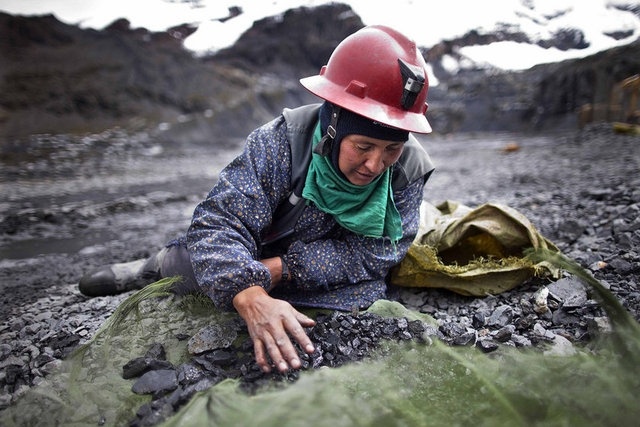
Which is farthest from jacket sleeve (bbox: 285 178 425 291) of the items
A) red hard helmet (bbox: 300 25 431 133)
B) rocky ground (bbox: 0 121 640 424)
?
red hard helmet (bbox: 300 25 431 133)

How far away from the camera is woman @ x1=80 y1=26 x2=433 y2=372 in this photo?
193 cm

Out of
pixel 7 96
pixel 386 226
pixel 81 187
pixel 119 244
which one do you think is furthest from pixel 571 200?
pixel 7 96

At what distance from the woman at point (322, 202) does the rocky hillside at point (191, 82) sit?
49.0 feet

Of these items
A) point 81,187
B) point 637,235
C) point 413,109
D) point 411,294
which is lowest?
point 81,187

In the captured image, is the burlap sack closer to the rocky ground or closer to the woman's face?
the rocky ground

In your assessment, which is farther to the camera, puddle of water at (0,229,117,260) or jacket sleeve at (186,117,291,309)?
puddle of water at (0,229,117,260)

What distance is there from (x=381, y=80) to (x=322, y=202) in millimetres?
666

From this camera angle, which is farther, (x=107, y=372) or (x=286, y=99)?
(x=286, y=99)

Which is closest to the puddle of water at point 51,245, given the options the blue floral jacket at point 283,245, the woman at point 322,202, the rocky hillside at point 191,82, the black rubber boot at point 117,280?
the black rubber boot at point 117,280

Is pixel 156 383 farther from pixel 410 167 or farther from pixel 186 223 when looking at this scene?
pixel 186 223

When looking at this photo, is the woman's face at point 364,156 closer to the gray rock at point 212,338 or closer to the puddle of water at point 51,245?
the gray rock at point 212,338

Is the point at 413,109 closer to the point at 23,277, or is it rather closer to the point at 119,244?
the point at 23,277

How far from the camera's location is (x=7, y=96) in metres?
21.9

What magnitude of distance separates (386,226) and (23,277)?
3770 millimetres
